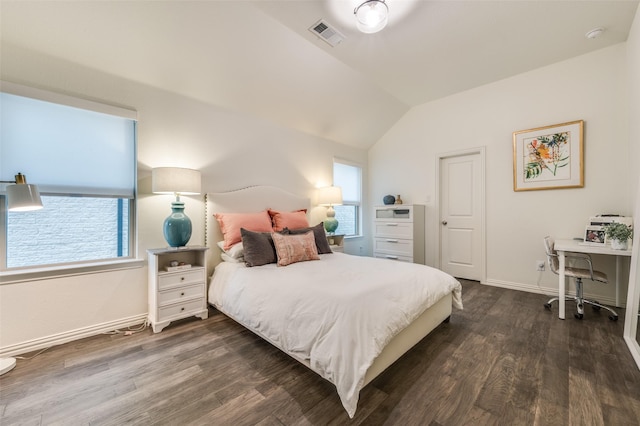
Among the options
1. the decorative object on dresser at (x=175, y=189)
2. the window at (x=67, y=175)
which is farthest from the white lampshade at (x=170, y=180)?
the window at (x=67, y=175)

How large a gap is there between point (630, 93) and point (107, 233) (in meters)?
5.22

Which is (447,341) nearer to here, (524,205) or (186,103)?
(524,205)

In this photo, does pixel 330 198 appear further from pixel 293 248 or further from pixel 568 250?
pixel 568 250

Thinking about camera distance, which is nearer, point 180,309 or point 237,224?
point 180,309

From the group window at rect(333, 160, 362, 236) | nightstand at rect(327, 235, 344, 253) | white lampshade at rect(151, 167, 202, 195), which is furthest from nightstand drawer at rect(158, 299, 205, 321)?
window at rect(333, 160, 362, 236)

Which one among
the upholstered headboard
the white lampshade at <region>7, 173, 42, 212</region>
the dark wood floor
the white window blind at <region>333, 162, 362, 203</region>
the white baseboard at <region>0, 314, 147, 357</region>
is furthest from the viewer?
the white window blind at <region>333, 162, 362, 203</region>

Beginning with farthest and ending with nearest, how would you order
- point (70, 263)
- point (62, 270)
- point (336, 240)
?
point (336, 240), point (70, 263), point (62, 270)

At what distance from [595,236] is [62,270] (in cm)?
494

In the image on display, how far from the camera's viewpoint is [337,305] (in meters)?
1.48

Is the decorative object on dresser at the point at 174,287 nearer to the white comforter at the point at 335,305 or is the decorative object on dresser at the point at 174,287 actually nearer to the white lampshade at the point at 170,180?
the white comforter at the point at 335,305

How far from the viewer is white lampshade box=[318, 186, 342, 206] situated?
3.89m

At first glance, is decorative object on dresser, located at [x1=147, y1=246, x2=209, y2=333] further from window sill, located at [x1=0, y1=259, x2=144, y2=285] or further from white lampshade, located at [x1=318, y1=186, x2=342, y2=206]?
white lampshade, located at [x1=318, y1=186, x2=342, y2=206]

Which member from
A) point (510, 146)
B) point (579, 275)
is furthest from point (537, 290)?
point (510, 146)

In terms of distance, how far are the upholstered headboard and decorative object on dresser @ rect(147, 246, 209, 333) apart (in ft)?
1.03
